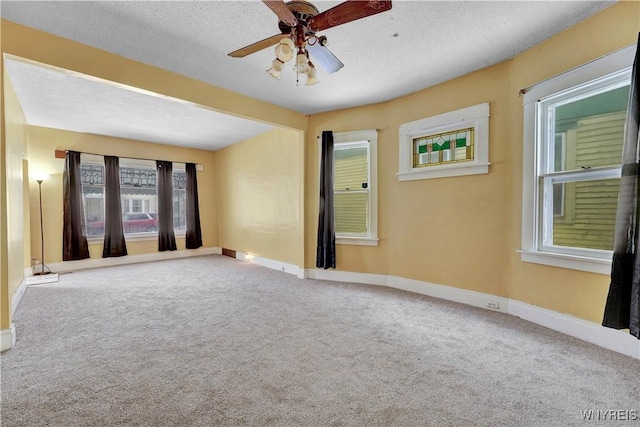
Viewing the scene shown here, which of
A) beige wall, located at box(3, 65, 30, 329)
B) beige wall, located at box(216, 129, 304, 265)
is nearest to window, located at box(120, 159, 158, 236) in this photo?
beige wall, located at box(216, 129, 304, 265)

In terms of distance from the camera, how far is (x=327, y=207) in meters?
4.16

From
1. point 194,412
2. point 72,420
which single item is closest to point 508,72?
point 194,412

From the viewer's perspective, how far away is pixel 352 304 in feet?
10.4

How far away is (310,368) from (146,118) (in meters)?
4.46

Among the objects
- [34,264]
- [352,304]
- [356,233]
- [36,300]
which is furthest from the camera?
[34,264]

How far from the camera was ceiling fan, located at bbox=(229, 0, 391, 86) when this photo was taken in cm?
150

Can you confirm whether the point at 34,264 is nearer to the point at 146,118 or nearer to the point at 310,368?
the point at 146,118

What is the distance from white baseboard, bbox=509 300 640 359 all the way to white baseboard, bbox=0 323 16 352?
4.44 metres

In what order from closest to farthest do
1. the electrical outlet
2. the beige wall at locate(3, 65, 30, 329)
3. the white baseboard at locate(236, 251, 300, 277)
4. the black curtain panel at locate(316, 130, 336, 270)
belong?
the beige wall at locate(3, 65, 30, 329) < the electrical outlet < the black curtain panel at locate(316, 130, 336, 270) < the white baseboard at locate(236, 251, 300, 277)

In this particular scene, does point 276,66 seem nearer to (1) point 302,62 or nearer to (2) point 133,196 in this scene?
(1) point 302,62

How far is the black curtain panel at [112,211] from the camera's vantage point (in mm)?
5500

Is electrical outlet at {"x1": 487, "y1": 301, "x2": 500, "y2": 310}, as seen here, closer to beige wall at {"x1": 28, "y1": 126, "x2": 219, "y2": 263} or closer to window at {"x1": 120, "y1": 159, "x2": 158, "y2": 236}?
beige wall at {"x1": 28, "y1": 126, "x2": 219, "y2": 263}

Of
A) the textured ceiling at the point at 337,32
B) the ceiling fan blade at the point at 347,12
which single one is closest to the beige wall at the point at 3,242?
the textured ceiling at the point at 337,32

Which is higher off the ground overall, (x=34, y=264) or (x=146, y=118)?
(x=146, y=118)
